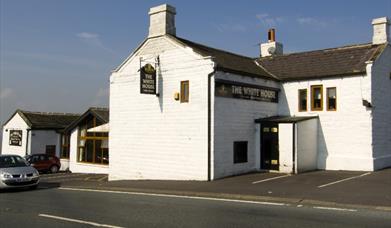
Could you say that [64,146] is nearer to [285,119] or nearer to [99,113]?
[99,113]

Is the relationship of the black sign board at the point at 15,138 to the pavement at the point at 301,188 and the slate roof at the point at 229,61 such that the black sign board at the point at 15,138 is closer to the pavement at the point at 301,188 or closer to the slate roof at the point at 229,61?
the pavement at the point at 301,188

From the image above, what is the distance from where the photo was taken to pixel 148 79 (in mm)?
21234

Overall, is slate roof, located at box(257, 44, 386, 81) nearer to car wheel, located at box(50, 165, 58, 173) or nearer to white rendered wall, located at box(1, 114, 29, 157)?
car wheel, located at box(50, 165, 58, 173)

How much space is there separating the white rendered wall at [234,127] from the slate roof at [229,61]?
0.86 feet

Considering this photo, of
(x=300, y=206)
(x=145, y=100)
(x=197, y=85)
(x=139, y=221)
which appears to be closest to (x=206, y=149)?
(x=197, y=85)

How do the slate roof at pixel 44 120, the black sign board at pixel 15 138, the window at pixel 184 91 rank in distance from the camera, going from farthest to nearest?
the black sign board at pixel 15 138
the slate roof at pixel 44 120
the window at pixel 184 91

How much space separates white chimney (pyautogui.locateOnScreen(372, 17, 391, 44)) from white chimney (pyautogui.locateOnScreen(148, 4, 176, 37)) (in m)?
10.5

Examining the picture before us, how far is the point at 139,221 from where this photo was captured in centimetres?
948

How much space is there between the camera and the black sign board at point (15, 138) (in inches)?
1553

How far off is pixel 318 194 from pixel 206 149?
21.8 ft

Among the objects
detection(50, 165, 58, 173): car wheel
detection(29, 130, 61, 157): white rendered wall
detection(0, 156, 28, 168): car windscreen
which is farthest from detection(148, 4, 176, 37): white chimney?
detection(29, 130, 61, 157): white rendered wall

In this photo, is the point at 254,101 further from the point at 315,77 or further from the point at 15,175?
the point at 15,175

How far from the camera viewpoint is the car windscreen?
1739 centimetres

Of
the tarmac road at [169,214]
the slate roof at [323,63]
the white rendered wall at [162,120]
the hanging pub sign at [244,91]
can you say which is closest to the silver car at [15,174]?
the tarmac road at [169,214]
